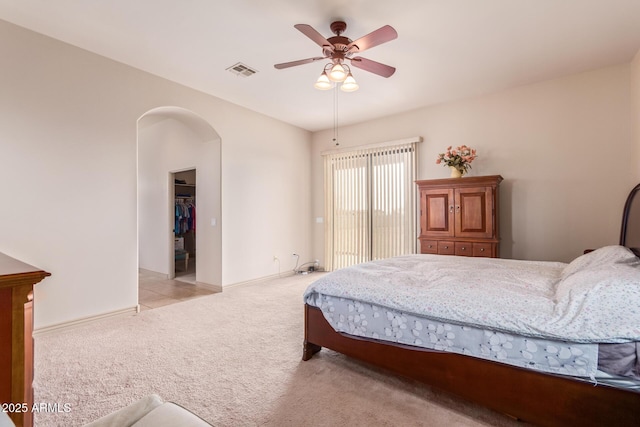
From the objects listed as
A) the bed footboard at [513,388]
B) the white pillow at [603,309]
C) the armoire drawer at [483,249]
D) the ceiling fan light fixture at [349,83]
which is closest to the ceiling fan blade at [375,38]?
the ceiling fan light fixture at [349,83]

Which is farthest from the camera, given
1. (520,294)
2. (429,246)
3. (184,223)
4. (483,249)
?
(184,223)

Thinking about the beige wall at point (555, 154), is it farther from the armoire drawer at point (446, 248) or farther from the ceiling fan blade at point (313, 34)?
the ceiling fan blade at point (313, 34)

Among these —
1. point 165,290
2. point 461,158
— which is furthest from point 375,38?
point 165,290

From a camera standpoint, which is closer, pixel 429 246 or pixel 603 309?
pixel 603 309

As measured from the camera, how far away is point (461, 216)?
157 inches

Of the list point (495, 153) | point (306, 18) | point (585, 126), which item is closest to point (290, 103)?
point (306, 18)

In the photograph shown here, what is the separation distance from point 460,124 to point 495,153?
0.69 m

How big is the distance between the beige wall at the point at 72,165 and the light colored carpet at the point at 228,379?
0.53 metres

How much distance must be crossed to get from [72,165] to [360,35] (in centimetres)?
331

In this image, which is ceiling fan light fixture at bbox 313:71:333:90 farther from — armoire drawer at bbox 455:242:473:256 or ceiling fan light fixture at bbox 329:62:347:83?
armoire drawer at bbox 455:242:473:256

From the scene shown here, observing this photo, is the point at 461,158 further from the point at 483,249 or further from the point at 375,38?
the point at 375,38

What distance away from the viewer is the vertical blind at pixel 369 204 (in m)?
5.05

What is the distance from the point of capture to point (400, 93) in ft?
14.0

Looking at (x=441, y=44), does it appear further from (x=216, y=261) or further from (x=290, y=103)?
A: (x=216, y=261)
